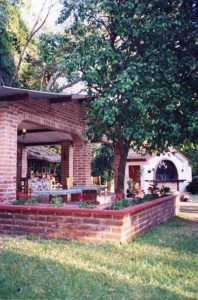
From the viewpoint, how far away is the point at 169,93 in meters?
7.33

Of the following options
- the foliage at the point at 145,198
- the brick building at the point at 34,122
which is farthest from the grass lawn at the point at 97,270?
the foliage at the point at 145,198

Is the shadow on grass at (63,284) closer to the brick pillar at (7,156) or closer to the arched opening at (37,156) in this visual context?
the brick pillar at (7,156)

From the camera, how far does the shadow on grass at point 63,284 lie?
3938 millimetres

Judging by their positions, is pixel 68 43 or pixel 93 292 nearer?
pixel 93 292

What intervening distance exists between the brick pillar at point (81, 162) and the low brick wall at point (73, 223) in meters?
3.92

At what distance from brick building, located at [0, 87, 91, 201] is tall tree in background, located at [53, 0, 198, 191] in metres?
1.31

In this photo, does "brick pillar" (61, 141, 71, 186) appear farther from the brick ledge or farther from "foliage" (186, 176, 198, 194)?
"foliage" (186, 176, 198, 194)

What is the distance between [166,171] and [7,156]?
21641 mm

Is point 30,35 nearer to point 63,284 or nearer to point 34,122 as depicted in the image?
point 34,122

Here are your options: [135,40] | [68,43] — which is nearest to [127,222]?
[135,40]

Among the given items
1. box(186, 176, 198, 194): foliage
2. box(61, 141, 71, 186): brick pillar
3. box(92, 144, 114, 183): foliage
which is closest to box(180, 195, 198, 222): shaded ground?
box(61, 141, 71, 186): brick pillar

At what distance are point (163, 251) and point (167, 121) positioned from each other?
277 cm

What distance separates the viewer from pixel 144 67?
7395 mm

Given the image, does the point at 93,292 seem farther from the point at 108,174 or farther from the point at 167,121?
the point at 108,174
